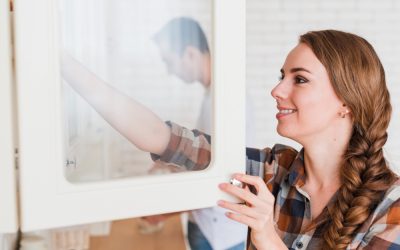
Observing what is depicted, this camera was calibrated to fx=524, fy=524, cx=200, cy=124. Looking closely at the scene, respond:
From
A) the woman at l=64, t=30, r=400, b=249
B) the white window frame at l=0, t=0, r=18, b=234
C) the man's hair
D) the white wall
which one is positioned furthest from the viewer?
the white wall

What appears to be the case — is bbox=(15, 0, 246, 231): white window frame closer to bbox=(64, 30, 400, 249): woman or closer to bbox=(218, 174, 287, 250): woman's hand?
bbox=(218, 174, 287, 250): woman's hand

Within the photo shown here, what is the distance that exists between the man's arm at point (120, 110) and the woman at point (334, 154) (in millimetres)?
323

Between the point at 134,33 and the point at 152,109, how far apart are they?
0.13 meters

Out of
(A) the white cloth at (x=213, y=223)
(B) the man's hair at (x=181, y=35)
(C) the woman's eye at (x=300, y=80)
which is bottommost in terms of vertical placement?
(A) the white cloth at (x=213, y=223)

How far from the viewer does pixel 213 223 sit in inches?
45.5

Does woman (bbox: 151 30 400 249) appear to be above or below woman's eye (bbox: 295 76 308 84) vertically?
below

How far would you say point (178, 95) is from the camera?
0.87 m

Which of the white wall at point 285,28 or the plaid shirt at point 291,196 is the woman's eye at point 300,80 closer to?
the plaid shirt at point 291,196

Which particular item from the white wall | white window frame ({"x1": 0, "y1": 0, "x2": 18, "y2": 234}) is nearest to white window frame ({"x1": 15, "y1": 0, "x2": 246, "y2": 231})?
white window frame ({"x1": 0, "y1": 0, "x2": 18, "y2": 234})

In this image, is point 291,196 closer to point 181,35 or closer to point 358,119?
point 358,119

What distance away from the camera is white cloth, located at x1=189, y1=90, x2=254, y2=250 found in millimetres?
879

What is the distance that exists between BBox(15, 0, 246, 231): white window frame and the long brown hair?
0.35 m

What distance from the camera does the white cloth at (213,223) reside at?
0.88 m

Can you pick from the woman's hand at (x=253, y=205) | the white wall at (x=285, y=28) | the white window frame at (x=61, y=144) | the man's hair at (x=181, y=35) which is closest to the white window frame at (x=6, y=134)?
the white window frame at (x=61, y=144)
